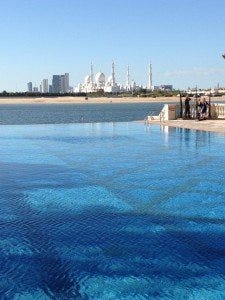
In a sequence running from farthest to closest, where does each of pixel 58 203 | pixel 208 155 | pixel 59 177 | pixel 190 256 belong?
pixel 208 155, pixel 59 177, pixel 58 203, pixel 190 256

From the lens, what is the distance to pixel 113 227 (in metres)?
9.67

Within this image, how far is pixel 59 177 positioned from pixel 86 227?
563cm


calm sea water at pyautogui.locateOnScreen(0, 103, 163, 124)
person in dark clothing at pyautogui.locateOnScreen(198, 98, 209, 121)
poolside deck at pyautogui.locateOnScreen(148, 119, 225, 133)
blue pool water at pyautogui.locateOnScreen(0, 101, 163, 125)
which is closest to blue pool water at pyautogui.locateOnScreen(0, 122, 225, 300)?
poolside deck at pyautogui.locateOnScreen(148, 119, 225, 133)

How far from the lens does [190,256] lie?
8031 millimetres

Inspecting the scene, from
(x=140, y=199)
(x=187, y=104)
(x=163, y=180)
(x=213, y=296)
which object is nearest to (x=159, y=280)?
(x=213, y=296)

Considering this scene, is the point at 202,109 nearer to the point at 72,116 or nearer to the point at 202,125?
the point at 202,125

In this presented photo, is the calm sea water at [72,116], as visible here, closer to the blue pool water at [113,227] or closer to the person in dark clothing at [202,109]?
the person in dark clothing at [202,109]

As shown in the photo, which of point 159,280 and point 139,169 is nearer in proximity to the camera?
point 159,280

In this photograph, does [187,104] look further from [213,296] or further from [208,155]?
[213,296]

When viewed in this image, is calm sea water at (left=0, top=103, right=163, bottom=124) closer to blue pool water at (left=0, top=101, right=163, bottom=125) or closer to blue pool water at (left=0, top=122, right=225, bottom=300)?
blue pool water at (left=0, top=101, right=163, bottom=125)

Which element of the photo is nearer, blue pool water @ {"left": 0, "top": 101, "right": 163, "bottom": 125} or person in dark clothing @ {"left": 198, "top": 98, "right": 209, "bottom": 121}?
person in dark clothing @ {"left": 198, "top": 98, "right": 209, "bottom": 121}

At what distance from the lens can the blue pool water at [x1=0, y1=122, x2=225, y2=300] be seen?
696 centimetres

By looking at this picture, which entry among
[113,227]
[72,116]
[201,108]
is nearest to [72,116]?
[72,116]

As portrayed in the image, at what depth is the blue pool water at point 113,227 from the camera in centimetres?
696
